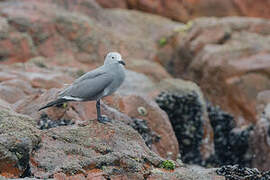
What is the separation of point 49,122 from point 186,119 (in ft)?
18.7

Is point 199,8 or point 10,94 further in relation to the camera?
point 199,8

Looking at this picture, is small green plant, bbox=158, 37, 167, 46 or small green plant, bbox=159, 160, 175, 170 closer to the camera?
small green plant, bbox=159, 160, 175, 170

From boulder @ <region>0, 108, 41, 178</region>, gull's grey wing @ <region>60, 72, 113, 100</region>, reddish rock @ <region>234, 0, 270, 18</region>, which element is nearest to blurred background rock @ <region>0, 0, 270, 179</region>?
boulder @ <region>0, 108, 41, 178</region>

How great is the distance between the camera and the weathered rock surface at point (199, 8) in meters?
28.8

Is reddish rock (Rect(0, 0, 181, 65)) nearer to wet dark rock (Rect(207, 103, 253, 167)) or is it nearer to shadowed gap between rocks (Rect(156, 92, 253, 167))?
shadowed gap between rocks (Rect(156, 92, 253, 167))

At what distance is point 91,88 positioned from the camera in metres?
9.99

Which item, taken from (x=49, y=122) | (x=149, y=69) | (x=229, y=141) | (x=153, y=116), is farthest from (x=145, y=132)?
(x=149, y=69)

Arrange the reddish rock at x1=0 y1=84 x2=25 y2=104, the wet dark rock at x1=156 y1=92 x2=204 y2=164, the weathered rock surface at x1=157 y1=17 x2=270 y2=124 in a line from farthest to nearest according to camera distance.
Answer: the weathered rock surface at x1=157 y1=17 x2=270 y2=124, the wet dark rock at x1=156 y1=92 x2=204 y2=164, the reddish rock at x1=0 y1=84 x2=25 y2=104

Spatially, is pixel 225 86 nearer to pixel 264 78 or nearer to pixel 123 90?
pixel 264 78

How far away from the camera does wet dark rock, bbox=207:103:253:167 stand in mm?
16938

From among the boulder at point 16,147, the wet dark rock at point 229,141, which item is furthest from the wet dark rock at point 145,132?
the boulder at point 16,147

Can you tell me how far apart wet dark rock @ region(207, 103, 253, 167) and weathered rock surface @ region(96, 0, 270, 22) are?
11.9 metres

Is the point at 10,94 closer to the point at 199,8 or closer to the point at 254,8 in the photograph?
the point at 199,8

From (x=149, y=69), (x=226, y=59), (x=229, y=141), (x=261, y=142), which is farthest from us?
(x=149, y=69)
